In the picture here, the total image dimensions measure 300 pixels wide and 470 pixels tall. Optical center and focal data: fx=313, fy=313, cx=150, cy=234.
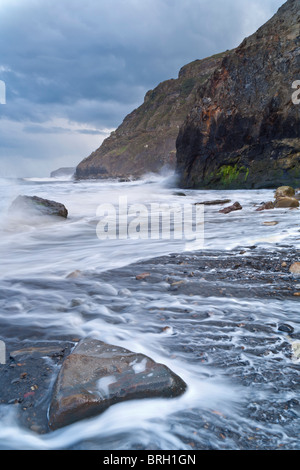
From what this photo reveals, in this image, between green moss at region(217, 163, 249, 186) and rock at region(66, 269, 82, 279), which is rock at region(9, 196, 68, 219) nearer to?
rock at region(66, 269, 82, 279)

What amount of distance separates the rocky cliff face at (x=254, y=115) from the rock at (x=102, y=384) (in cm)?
1274

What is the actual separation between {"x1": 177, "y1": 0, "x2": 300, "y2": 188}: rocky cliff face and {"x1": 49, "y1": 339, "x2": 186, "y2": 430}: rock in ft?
41.8

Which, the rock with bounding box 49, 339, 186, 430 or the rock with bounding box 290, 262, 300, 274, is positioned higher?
the rock with bounding box 290, 262, 300, 274

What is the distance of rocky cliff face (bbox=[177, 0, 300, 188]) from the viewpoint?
43.1ft

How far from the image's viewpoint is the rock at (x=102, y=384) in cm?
143

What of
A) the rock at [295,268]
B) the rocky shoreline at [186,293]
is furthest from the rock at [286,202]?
the rock at [295,268]

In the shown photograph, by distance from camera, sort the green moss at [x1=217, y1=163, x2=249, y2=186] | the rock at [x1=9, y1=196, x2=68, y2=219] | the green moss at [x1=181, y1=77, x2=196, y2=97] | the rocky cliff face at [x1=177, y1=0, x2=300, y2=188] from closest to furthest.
A: the rock at [x1=9, y1=196, x2=68, y2=219], the rocky cliff face at [x1=177, y1=0, x2=300, y2=188], the green moss at [x1=217, y1=163, x2=249, y2=186], the green moss at [x1=181, y1=77, x2=196, y2=97]

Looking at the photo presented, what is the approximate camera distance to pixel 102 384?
1530 millimetres

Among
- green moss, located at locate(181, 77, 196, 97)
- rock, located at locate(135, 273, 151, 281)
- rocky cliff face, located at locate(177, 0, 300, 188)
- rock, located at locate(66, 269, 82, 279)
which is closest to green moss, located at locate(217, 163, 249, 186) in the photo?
rocky cliff face, located at locate(177, 0, 300, 188)

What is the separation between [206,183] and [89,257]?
1299 centimetres

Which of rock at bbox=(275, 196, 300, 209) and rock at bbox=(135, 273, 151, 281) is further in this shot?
rock at bbox=(275, 196, 300, 209)

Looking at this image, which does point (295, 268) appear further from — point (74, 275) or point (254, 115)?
point (254, 115)

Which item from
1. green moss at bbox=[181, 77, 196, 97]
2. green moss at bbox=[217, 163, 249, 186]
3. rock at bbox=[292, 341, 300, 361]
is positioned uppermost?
green moss at bbox=[181, 77, 196, 97]

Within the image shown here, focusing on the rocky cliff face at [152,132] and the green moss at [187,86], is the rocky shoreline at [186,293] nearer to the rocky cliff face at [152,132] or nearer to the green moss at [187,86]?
the rocky cliff face at [152,132]
